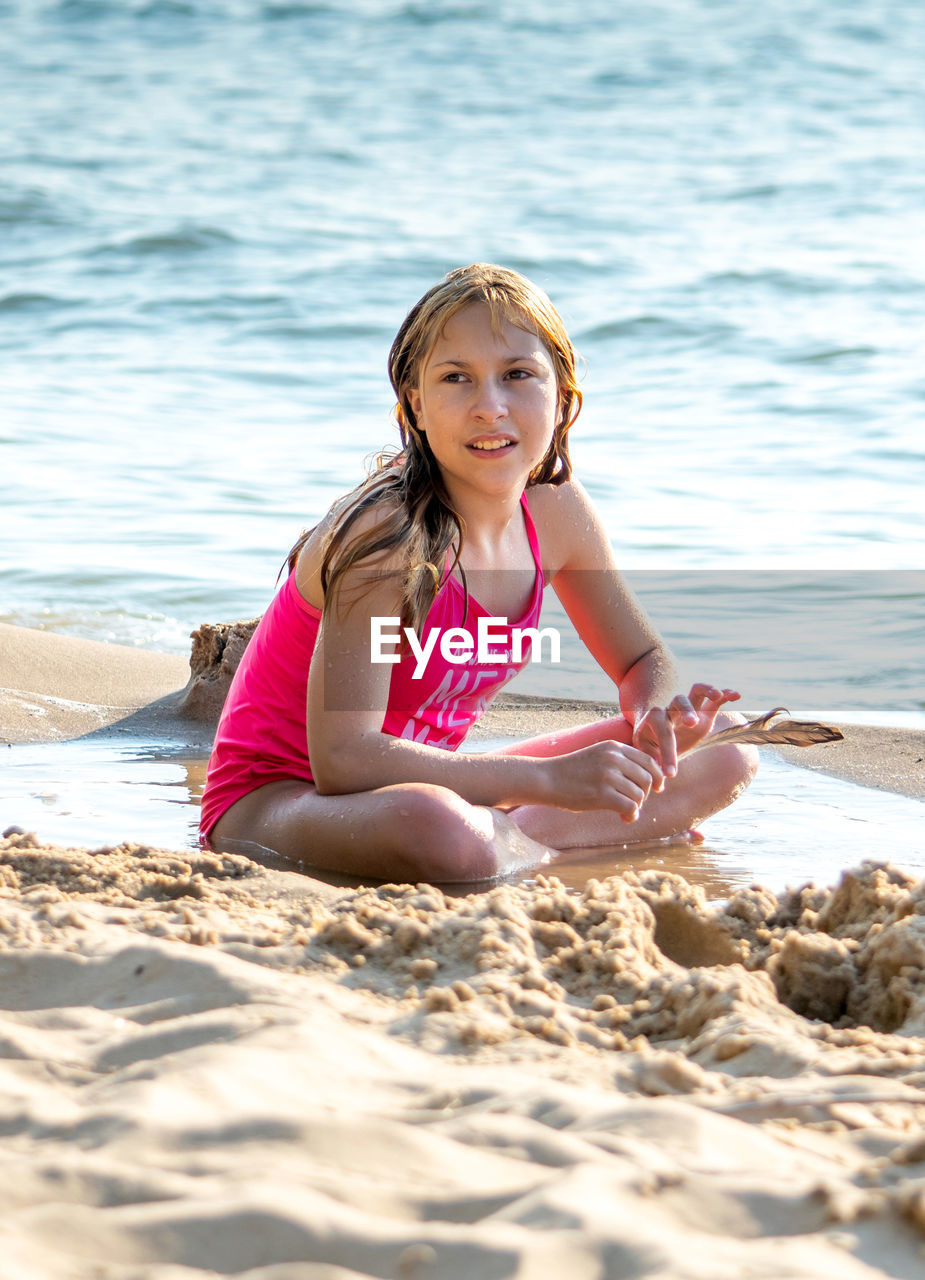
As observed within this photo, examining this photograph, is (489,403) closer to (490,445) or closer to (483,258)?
(490,445)

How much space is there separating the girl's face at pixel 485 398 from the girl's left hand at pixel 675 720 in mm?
521

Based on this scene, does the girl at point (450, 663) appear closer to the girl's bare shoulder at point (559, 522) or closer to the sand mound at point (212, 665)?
the girl's bare shoulder at point (559, 522)

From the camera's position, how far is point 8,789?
3006 mm

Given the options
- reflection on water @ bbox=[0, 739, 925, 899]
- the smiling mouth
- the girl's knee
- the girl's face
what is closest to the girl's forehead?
the girl's face

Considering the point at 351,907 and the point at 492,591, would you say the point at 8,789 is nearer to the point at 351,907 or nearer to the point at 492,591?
the point at 492,591

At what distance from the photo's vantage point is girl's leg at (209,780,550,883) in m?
2.29

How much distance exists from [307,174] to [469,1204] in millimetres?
14211

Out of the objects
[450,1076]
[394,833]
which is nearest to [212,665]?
[394,833]

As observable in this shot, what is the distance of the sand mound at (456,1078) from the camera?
1.01 metres

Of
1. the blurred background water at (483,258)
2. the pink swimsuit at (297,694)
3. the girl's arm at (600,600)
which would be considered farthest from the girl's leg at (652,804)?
the blurred background water at (483,258)

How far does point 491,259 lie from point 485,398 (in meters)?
9.62

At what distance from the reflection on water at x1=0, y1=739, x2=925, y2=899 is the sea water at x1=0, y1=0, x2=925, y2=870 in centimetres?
95

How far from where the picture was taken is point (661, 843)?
277 cm

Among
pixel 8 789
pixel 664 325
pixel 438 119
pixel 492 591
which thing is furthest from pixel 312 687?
pixel 438 119
